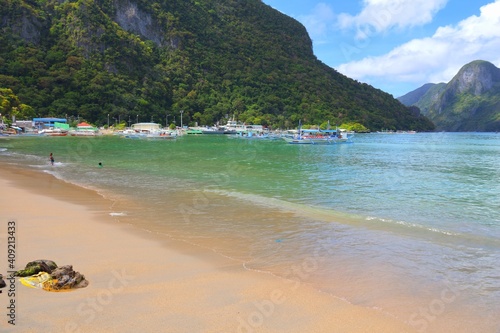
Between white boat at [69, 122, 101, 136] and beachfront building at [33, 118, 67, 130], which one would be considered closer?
white boat at [69, 122, 101, 136]

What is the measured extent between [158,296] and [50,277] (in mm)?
2282

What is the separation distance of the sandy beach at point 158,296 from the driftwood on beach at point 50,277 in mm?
190

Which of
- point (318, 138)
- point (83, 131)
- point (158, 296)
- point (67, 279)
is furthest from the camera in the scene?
point (83, 131)

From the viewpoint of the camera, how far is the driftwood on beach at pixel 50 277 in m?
7.47

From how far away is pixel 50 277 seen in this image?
7684 millimetres

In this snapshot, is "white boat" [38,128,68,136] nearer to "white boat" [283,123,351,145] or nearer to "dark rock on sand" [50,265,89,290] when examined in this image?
"white boat" [283,123,351,145]

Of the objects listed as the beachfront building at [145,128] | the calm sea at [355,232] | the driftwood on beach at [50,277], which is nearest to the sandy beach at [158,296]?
the driftwood on beach at [50,277]

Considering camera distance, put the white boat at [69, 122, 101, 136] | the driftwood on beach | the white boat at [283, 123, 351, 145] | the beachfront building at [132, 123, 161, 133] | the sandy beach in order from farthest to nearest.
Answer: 1. the beachfront building at [132, 123, 161, 133]
2. the white boat at [69, 122, 101, 136]
3. the white boat at [283, 123, 351, 145]
4. the driftwood on beach
5. the sandy beach

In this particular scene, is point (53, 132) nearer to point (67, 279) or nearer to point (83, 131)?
point (83, 131)

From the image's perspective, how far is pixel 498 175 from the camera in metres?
35.2

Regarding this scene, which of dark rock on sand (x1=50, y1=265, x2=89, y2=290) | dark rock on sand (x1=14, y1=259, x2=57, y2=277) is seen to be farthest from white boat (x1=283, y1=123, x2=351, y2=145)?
dark rock on sand (x1=50, y1=265, x2=89, y2=290)

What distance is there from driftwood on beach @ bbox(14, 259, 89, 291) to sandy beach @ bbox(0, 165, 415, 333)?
0.19 m

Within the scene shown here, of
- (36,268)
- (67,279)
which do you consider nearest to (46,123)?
(36,268)

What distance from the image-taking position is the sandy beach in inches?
252
